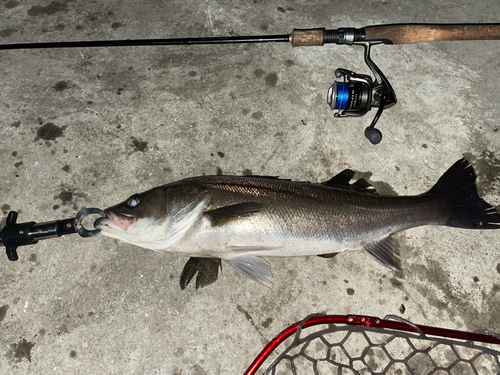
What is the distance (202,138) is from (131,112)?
786 mm

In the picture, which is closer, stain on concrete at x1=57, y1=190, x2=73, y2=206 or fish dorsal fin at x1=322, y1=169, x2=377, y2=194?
fish dorsal fin at x1=322, y1=169, x2=377, y2=194

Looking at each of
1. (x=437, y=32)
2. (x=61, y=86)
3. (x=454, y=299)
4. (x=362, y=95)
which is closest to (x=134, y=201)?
(x=61, y=86)

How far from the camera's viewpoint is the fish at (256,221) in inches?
94.5

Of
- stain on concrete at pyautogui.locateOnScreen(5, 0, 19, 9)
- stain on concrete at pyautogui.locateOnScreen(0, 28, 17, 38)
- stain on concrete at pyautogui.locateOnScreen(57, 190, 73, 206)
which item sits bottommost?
stain on concrete at pyautogui.locateOnScreen(57, 190, 73, 206)

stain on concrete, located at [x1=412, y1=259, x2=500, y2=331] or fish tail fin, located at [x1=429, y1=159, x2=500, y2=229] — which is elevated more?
fish tail fin, located at [x1=429, y1=159, x2=500, y2=229]

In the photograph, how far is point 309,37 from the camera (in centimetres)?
326

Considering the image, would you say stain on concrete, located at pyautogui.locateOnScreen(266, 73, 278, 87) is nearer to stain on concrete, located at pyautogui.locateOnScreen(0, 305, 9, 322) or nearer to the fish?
the fish

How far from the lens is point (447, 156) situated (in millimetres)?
Result: 3195

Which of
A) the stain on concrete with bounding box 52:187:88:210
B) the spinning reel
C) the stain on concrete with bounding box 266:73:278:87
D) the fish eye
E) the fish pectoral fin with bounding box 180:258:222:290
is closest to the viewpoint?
the fish eye

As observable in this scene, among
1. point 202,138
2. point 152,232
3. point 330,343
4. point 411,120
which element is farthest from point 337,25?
point 330,343

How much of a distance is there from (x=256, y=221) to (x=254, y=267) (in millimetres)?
417

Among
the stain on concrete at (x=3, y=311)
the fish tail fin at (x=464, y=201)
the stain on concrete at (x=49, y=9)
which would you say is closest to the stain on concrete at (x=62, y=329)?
the stain on concrete at (x=3, y=311)

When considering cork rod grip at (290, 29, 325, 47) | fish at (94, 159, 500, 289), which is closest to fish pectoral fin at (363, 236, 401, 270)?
fish at (94, 159, 500, 289)

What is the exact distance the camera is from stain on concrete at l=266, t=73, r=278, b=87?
343 cm
